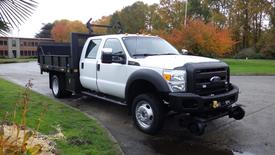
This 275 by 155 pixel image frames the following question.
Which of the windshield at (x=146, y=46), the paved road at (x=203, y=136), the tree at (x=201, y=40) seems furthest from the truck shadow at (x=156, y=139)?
the tree at (x=201, y=40)

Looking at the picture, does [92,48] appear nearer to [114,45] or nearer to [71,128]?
[114,45]

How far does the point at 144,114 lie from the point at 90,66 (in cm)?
249

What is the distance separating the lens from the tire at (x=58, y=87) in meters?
10.1

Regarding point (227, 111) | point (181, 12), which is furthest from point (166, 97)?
Result: point (181, 12)

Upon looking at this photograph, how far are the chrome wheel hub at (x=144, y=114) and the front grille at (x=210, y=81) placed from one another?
1.00 metres

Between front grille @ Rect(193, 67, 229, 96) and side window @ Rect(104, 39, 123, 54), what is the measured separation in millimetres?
2161

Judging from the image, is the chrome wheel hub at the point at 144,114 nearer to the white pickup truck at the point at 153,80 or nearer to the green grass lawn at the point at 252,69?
the white pickup truck at the point at 153,80

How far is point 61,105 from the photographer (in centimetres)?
882

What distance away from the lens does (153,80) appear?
612 centimetres

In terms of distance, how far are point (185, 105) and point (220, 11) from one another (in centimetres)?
6132

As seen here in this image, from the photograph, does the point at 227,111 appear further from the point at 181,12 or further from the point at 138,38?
the point at 181,12

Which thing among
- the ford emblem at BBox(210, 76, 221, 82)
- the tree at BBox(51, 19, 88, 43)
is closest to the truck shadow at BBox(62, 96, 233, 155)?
the ford emblem at BBox(210, 76, 221, 82)

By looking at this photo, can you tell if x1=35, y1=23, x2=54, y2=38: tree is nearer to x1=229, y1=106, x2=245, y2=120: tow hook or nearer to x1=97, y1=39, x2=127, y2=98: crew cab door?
x1=97, y1=39, x2=127, y2=98: crew cab door

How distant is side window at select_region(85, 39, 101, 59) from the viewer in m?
8.40
